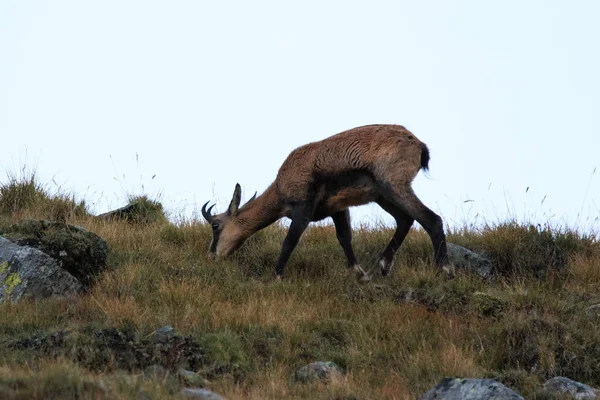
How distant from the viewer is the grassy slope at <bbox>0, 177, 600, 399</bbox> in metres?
7.79

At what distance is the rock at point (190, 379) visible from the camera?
296 inches

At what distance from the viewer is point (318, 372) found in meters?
8.10

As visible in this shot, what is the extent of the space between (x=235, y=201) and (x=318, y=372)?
553 cm

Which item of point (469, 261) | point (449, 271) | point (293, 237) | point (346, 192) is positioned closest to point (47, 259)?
point (293, 237)

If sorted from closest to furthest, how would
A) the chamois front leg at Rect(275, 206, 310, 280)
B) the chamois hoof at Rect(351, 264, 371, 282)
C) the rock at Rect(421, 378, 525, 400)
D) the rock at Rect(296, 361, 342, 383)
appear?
the rock at Rect(421, 378, 525, 400)
the rock at Rect(296, 361, 342, 383)
the chamois hoof at Rect(351, 264, 371, 282)
the chamois front leg at Rect(275, 206, 310, 280)

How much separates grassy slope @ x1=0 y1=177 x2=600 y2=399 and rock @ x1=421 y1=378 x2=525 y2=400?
53cm

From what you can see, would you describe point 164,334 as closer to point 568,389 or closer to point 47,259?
point 47,259

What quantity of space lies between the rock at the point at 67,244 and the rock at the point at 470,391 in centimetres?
510

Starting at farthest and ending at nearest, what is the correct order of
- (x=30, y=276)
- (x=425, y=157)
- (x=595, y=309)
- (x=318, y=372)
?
(x=425, y=157) < (x=30, y=276) < (x=595, y=309) < (x=318, y=372)

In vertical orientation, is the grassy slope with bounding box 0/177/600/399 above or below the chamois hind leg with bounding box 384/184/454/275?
below

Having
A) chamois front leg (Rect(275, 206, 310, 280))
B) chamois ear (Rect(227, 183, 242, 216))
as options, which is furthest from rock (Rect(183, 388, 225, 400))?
chamois ear (Rect(227, 183, 242, 216))

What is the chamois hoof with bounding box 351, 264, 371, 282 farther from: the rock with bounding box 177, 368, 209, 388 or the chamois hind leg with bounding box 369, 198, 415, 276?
the rock with bounding box 177, 368, 209, 388

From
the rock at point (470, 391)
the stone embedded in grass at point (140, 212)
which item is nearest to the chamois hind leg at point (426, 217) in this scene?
the rock at point (470, 391)

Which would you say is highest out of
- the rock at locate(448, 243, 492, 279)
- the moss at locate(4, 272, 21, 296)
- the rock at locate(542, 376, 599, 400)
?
the rock at locate(448, 243, 492, 279)
